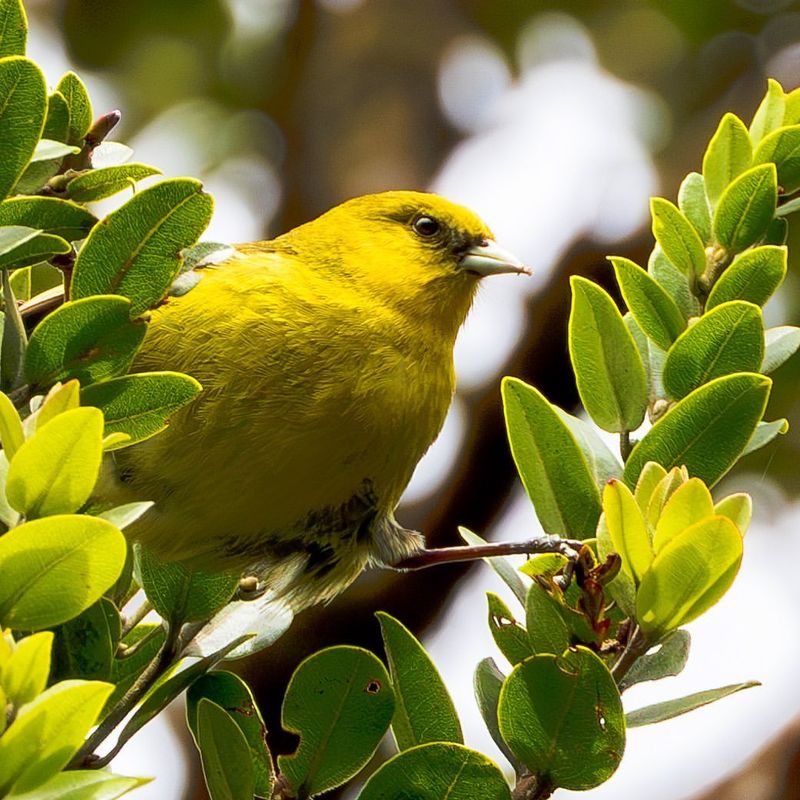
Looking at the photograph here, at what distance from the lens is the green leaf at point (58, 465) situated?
968 mm

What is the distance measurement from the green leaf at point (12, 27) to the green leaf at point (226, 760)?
0.69 m

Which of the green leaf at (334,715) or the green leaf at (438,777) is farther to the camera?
the green leaf at (334,715)

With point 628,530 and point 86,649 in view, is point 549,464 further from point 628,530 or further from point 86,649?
point 86,649

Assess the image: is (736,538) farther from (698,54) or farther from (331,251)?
(698,54)

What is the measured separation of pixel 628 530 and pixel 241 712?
484 millimetres

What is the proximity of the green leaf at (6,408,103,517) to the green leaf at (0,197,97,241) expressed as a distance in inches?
14.9

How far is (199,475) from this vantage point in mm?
2062

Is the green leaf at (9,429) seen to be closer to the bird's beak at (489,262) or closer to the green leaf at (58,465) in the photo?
the green leaf at (58,465)

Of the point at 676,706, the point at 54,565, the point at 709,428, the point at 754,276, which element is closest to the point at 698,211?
the point at 754,276

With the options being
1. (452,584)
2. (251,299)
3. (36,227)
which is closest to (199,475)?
(251,299)

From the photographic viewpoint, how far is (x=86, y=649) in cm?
132

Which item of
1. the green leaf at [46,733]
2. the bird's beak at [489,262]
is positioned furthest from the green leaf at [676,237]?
the bird's beak at [489,262]

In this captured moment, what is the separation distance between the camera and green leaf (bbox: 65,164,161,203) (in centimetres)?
146

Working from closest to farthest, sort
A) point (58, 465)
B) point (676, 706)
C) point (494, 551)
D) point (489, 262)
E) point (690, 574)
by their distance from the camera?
point (58, 465)
point (690, 574)
point (676, 706)
point (494, 551)
point (489, 262)
